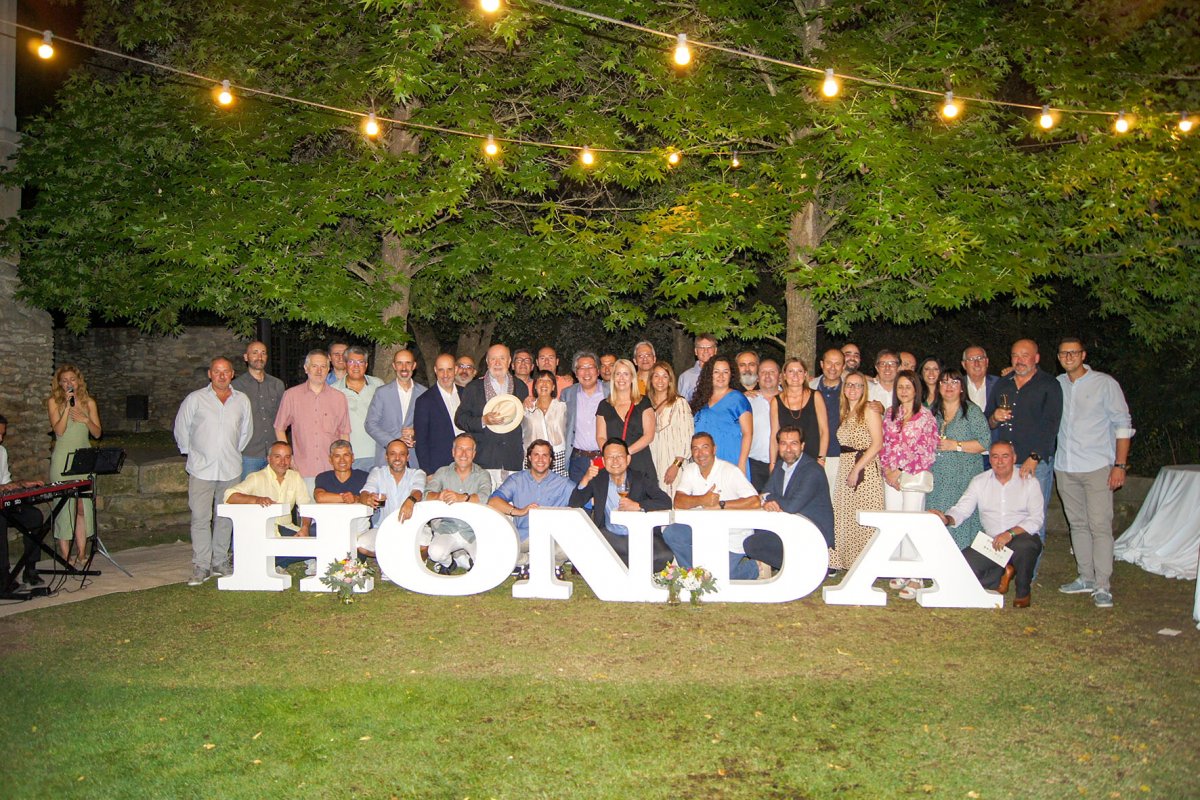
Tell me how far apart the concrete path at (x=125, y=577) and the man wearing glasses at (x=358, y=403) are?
68.4 inches

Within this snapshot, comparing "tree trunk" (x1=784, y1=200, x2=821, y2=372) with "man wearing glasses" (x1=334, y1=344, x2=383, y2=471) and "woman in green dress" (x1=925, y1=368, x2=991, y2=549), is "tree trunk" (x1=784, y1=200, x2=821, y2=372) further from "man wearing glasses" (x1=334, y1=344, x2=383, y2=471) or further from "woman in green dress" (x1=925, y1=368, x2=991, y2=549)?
"man wearing glasses" (x1=334, y1=344, x2=383, y2=471)

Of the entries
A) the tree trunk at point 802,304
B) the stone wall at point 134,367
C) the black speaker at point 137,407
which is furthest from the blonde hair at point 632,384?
the black speaker at point 137,407

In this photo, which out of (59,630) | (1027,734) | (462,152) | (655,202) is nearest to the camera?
(1027,734)

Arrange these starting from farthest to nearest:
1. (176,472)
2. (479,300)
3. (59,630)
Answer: (479,300), (176,472), (59,630)

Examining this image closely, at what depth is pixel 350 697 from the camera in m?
5.25

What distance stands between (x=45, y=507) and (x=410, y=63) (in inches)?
228

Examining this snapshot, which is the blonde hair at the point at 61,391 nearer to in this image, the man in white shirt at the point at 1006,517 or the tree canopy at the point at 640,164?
the tree canopy at the point at 640,164

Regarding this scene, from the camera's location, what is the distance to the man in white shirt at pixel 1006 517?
23.1 ft

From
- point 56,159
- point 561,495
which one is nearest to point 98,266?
point 56,159

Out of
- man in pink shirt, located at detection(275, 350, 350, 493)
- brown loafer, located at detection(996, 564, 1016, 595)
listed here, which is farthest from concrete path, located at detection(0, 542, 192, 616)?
brown loafer, located at detection(996, 564, 1016, 595)

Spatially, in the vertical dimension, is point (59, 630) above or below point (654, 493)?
below

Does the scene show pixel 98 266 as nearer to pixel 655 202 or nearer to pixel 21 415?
pixel 21 415

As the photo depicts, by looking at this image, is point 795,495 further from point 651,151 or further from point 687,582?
point 651,151

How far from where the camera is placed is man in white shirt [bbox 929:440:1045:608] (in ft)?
23.1
